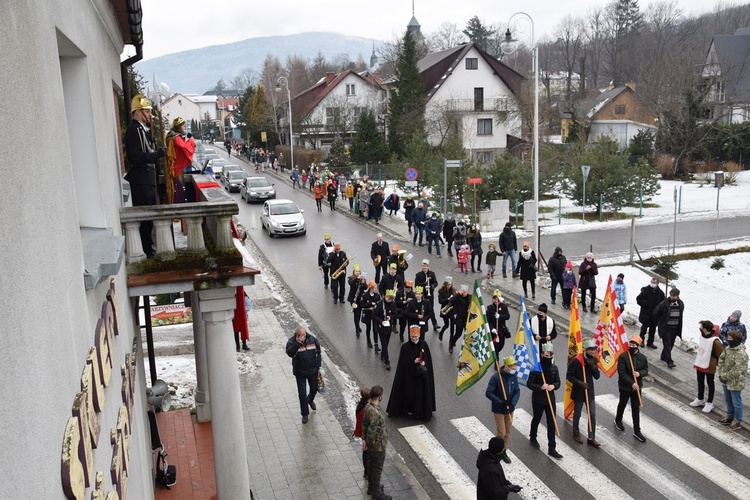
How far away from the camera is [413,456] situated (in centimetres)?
1127

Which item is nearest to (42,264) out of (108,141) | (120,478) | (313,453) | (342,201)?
(120,478)

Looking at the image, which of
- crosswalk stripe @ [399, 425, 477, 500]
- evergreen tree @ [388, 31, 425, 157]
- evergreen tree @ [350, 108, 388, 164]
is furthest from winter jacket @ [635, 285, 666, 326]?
evergreen tree @ [388, 31, 425, 157]

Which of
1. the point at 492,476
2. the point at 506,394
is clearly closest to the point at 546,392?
the point at 506,394

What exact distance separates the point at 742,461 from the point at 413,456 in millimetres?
4873

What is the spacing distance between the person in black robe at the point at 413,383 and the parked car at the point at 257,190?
27.5 m

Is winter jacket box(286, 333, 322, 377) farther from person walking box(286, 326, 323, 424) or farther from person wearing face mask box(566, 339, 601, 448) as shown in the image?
person wearing face mask box(566, 339, 601, 448)

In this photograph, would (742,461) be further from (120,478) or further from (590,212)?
(590,212)

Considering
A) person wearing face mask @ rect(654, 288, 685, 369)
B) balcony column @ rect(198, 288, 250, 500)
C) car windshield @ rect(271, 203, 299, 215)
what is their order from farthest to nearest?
car windshield @ rect(271, 203, 299, 215) → person wearing face mask @ rect(654, 288, 685, 369) → balcony column @ rect(198, 288, 250, 500)

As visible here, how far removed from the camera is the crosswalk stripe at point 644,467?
10.0 metres

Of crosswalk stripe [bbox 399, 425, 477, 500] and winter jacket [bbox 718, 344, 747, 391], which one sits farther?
winter jacket [bbox 718, 344, 747, 391]

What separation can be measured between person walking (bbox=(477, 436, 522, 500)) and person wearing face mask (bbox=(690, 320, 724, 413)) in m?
5.79

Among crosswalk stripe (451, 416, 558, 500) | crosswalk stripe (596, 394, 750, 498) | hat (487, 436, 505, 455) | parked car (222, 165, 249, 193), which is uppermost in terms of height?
parked car (222, 165, 249, 193)

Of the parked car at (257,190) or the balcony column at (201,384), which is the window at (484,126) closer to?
the parked car at (257,190)

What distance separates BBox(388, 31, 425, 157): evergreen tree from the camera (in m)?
54.4
